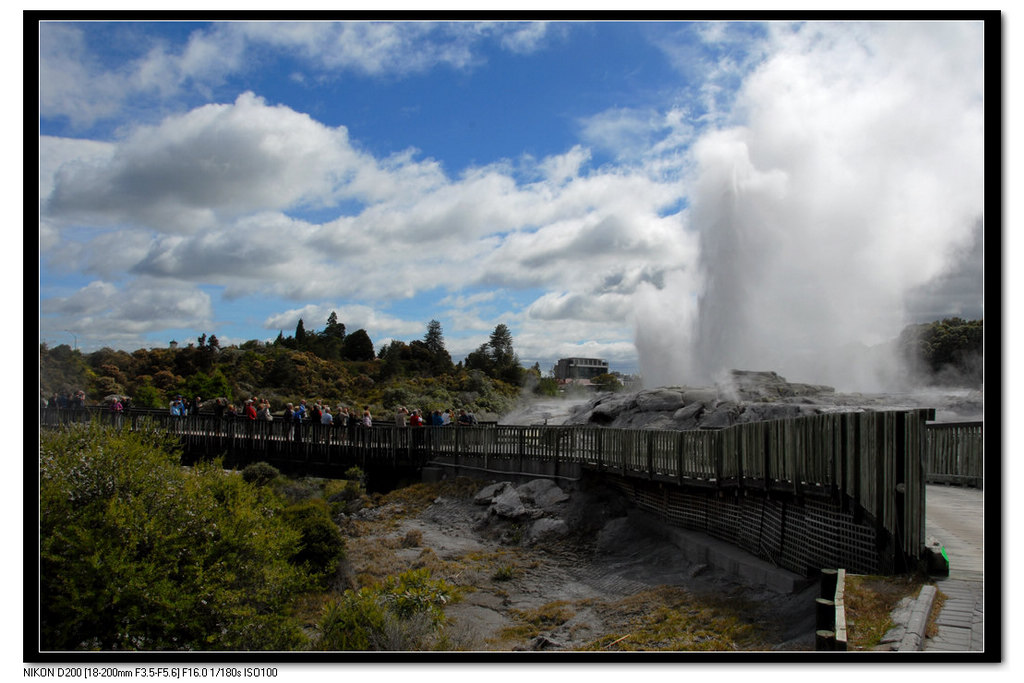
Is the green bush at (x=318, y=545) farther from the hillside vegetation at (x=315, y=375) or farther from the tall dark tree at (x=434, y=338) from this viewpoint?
the tall dark tree at (x=434, y=338)

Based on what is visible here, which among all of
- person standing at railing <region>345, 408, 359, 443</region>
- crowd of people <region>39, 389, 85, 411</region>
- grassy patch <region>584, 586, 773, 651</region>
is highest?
crowd of people <region>39, 389, 85, 411</region>

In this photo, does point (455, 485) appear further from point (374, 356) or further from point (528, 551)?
point (374, 356)

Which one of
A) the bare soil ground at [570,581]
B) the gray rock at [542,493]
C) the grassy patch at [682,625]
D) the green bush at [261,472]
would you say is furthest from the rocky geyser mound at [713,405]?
the grassy patch at [682,625]

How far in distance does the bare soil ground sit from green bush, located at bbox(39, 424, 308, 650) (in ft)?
9.86

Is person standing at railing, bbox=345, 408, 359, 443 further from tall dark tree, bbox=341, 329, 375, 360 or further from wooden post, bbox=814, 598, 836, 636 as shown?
tall dark tree, bbox=341, 329, 375, 360

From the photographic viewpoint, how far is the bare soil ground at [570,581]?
1030cm

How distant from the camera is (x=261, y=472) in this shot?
25875 mm

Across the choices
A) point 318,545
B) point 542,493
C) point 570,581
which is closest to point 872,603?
point 570,581

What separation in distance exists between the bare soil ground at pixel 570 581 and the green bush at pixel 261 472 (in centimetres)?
456

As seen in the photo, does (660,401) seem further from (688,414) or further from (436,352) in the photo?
(436,352)

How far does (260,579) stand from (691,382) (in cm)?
3455

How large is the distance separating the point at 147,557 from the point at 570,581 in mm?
8638

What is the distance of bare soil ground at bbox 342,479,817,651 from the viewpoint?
1030 centimetres

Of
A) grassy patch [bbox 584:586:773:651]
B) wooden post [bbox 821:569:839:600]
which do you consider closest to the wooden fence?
wooden post [bbox 821:569:839:600]
